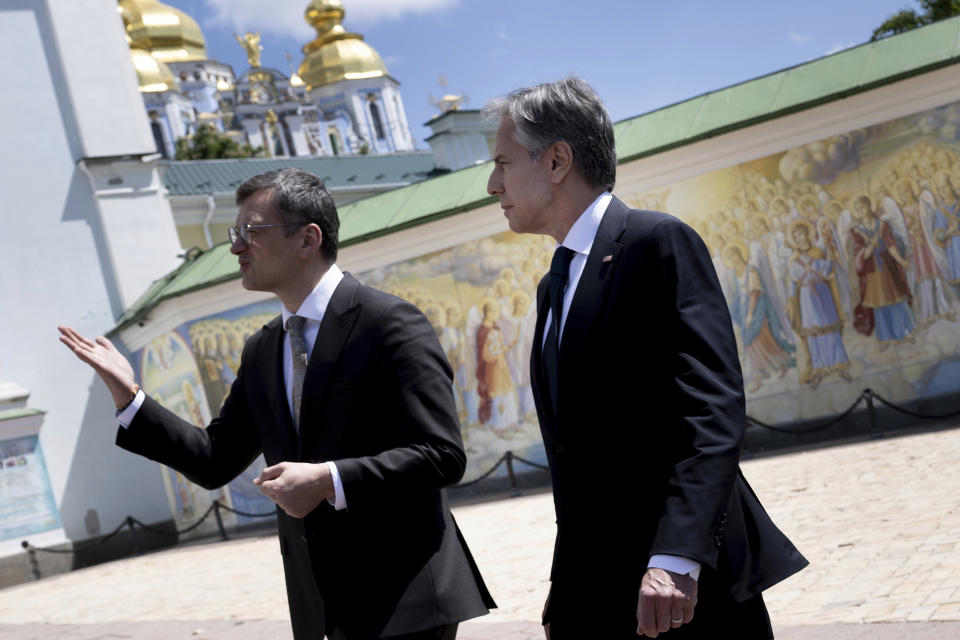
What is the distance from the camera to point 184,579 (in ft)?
43.3

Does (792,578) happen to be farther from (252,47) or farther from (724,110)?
(252,47)

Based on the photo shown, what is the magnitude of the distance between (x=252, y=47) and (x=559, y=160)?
9371cm

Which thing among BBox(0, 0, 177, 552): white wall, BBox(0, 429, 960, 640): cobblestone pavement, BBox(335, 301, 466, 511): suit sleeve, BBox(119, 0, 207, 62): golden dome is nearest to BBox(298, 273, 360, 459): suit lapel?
BBox(335, 301, 466, 511): suit sleeve

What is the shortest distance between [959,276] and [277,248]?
37.8 feet

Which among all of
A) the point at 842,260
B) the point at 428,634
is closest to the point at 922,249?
the point at 842,260

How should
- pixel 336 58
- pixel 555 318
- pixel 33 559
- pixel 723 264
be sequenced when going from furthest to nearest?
pixel 336 58 → pixel 33 559 → pixel 723 264 → pixel 555 318

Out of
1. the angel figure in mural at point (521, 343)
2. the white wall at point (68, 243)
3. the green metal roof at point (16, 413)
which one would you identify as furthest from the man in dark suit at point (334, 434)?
the white wall at point (68, 243)

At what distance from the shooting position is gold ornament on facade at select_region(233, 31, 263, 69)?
3634 inches

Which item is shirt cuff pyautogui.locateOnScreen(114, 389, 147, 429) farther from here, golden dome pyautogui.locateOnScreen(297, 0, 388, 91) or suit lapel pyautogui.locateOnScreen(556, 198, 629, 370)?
golden dome pyautogui.locateOnScreen(297, 0, 388, 91)

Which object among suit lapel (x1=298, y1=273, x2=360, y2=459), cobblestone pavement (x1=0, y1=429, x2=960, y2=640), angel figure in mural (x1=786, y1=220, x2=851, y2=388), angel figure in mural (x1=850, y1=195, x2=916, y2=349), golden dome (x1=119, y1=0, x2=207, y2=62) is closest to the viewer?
suit lapel (x1=298, y1=273, x2=360, y2=459)

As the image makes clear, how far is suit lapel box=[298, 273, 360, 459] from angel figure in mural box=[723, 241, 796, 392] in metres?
11.4

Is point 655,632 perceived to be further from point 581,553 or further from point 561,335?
point 561,335

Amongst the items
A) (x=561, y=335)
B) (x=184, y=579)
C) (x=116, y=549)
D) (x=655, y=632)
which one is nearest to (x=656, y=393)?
(x=561, y=335)

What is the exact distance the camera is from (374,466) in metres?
3.09
